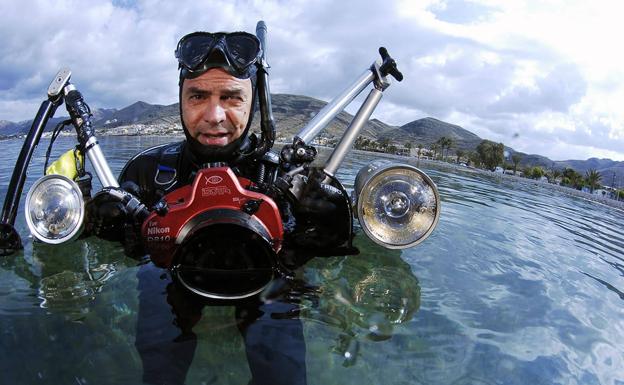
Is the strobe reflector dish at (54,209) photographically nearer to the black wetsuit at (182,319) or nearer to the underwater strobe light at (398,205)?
the black wetsuit at (182,319)

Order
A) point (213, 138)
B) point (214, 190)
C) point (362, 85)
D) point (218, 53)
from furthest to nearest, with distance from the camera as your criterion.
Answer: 1. point (362, 85)
2. point (213, 138)
3. point (218, 53)
4. point (214, 190)

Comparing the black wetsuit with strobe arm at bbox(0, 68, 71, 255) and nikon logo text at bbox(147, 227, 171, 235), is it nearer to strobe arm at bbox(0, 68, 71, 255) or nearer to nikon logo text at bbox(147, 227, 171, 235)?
nikon logo text at bbox(147, 227, 171, 235)

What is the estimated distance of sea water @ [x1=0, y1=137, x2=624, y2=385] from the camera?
274 cm

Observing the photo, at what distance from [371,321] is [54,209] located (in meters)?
2.77

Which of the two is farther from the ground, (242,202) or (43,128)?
(43,128)

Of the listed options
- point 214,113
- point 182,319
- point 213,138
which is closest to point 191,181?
point 213,138

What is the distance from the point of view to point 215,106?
324 centimetres

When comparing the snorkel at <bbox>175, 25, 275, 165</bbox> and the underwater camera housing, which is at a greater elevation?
the snorkel at <bbox>175, 25, 275, 165</bbox>

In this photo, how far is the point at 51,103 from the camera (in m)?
3.99

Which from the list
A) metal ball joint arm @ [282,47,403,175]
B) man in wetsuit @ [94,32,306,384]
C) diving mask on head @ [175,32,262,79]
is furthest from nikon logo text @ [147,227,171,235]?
metal ball joint arm @ [282,47,403,175]

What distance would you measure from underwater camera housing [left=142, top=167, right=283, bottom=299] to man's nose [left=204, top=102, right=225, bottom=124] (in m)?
0.73

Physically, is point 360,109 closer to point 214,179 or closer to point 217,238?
point 214,179


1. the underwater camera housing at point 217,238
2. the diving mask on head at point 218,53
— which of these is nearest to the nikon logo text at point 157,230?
the underwater camera housing at point 217,238

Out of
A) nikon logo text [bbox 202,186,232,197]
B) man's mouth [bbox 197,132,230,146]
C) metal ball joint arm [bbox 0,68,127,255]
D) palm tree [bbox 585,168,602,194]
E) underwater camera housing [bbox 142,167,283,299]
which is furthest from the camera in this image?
palm tree [bbox 585,168,602,194]
